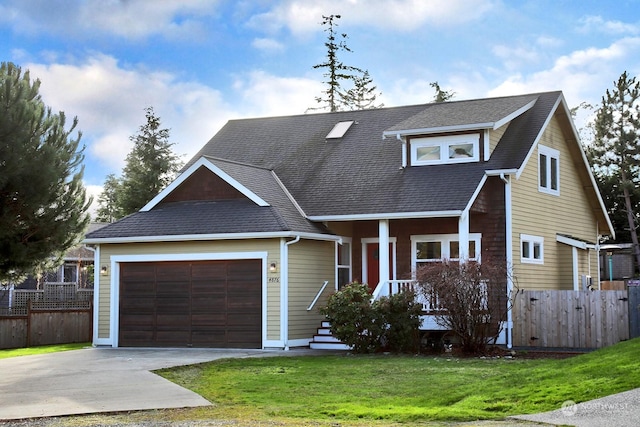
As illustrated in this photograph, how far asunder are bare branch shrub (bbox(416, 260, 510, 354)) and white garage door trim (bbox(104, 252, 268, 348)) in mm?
4276

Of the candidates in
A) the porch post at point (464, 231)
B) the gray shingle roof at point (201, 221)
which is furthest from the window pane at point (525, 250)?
the gray shingle roof at point (201, 221)

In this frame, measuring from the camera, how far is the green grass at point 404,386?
38.4ft

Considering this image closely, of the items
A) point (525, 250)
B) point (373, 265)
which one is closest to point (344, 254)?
point (373, 265)

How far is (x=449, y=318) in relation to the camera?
1978cm

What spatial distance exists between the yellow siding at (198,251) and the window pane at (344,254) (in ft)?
10.5

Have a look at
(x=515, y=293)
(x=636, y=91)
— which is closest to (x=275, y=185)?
(x=515, y=293)

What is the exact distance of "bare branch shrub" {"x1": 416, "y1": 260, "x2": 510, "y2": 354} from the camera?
1950cm

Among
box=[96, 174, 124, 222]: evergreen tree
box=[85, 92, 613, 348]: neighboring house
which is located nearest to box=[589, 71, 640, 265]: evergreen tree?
box=[85, 92, 613, 348]: neighboring house

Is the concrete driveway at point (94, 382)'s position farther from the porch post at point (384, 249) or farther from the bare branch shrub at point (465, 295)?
the bare branch shrub at point (465, 295)

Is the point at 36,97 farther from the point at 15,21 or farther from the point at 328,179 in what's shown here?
the point at 328,179

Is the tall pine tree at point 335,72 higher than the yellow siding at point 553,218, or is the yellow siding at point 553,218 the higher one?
the tall pine tree at point 335,72

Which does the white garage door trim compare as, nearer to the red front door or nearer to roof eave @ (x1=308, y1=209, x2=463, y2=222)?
roof eave @ (x1=308, y1=209, x2=463, y2=222)

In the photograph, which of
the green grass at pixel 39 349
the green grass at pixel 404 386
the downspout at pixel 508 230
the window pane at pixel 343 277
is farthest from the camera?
the window pane at pixel 343 277

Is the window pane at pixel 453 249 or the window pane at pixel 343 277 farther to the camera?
the window pane at pixel 343 277
